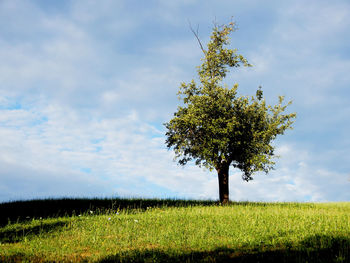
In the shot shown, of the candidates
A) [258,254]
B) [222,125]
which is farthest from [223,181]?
[258,254]

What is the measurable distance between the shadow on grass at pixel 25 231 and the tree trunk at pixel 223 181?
534 inches

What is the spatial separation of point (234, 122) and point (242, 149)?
2.81m

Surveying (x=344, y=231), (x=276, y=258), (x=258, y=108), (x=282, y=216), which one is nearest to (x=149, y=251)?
(x=276, y=258)

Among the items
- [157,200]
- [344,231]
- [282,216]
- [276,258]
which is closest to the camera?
[276,258]

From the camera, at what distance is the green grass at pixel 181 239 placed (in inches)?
374

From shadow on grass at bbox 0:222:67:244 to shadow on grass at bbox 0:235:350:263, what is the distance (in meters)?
4.35

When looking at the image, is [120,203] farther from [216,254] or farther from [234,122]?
[216,254]

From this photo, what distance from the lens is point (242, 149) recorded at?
2509cm

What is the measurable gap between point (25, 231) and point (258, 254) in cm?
1278

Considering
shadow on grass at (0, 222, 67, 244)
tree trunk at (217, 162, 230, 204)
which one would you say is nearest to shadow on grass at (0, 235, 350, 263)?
shadow on grass at (0, 222, 67, 244)

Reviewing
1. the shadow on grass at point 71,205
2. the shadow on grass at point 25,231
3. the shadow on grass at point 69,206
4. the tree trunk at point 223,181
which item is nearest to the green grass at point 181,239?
the shadow on grass at point 25,231

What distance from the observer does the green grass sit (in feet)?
31.1

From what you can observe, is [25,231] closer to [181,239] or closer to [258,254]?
[181,239]

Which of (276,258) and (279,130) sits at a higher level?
(279,130)
